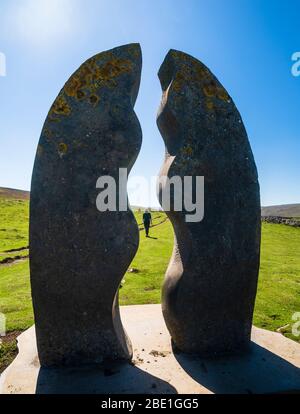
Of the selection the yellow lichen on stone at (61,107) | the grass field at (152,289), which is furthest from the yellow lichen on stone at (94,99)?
the grass field at (152,289)

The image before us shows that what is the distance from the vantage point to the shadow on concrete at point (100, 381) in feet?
16.6

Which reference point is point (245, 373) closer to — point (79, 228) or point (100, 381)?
point (100, 381)

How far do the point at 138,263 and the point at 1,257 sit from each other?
7545 millimetres

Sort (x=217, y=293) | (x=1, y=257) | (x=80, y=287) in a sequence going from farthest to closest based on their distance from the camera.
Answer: (x=1, y=257), (x=217, y=293), (x=80, y=287)

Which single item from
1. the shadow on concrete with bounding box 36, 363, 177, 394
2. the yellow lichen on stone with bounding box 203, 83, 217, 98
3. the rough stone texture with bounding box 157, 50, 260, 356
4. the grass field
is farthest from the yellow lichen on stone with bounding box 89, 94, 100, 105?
the grass field

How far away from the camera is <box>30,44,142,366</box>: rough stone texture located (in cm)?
570

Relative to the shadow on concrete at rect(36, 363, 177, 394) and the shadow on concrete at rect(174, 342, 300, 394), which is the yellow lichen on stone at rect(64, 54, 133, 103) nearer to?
the shadow on concrete at rect(36, 363, 177, 394)

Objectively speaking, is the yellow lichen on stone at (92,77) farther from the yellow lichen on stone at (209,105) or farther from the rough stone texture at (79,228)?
the yellow lichen on stone at (209,105)

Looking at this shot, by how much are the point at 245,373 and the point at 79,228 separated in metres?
3.53
